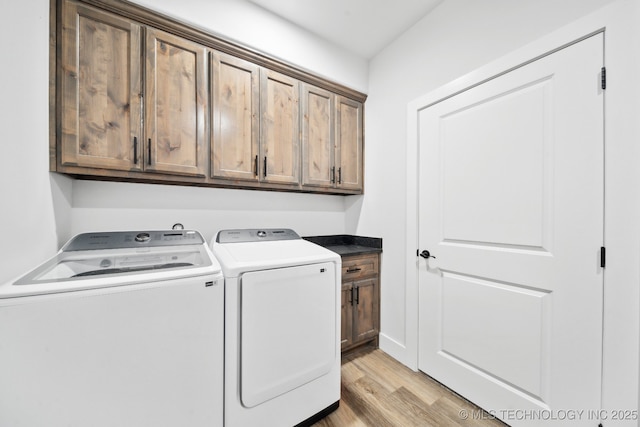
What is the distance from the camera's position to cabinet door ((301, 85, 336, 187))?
2.02 m

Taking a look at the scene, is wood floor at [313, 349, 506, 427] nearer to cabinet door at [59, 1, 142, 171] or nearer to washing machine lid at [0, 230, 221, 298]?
washing machine lid at [0, 230, 221, 298]

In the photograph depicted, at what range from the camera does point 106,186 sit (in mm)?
1553

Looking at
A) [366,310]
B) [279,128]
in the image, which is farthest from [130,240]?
[366,310]

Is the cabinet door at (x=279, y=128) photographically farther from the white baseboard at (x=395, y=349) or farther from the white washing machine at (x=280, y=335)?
the white baseboard at (x=395, y=349)

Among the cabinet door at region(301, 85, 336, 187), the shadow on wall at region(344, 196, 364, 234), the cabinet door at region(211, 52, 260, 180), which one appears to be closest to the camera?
the cabinet door at region(211, 52, 260, 180)

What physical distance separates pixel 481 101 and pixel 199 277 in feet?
6.22

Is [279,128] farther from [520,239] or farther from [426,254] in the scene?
[520,239]

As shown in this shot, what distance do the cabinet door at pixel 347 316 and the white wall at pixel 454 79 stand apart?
0.36m

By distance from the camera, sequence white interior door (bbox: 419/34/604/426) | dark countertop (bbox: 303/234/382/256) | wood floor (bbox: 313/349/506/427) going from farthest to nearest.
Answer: dark countertop (bbox: 303/234/382/256) → wood floor (bbox: 313/349/506/427) → white interior door (bbox: 419/34/604/426)

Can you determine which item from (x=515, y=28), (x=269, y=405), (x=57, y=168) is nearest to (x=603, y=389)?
(x=269, y=405)

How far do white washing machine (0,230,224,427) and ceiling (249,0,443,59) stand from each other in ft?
6.37

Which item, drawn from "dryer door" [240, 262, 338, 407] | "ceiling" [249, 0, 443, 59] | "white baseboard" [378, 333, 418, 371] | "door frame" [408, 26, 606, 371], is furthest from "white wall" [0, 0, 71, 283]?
"white baseboard" [378, 333, 418, 371]

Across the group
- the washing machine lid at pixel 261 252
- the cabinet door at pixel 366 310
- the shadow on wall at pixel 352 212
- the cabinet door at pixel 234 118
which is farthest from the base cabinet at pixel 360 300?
the cabinet door at pixel 234 118

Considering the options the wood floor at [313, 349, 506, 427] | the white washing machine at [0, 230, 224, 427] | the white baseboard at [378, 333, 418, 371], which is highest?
the white washing machine at [0, 230, 224, 427]
